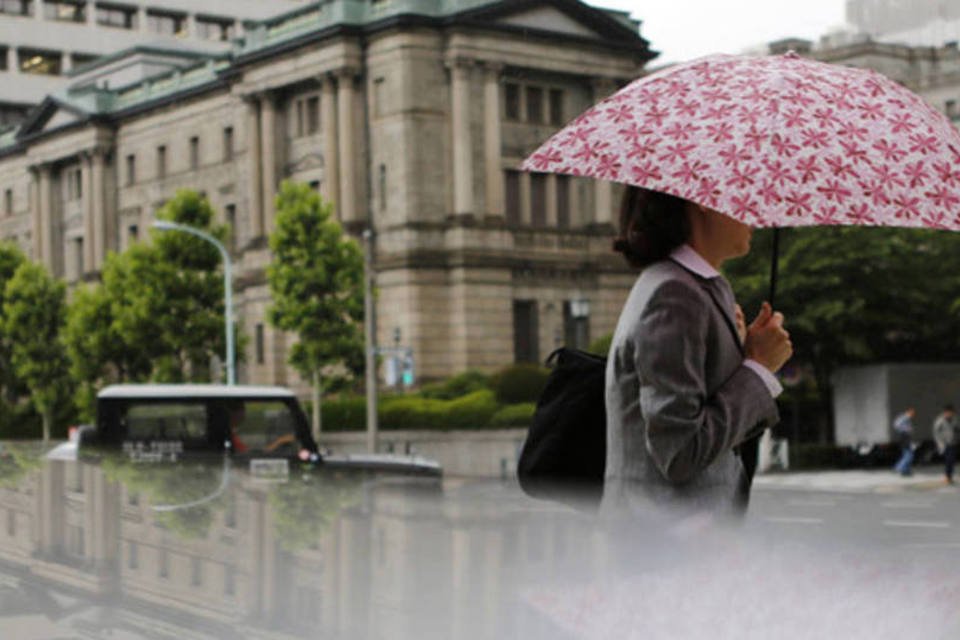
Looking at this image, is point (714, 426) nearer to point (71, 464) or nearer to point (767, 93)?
point (767, 93)

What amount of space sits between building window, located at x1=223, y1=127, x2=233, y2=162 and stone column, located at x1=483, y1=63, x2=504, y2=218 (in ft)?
45.0

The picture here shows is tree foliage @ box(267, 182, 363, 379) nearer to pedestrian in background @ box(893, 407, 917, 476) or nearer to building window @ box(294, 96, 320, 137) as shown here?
building window @ box(294, 96, 320, 137)

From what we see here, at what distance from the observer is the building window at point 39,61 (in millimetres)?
101875

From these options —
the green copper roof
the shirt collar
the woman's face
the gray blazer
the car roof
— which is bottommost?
the car roof

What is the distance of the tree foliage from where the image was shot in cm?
5403

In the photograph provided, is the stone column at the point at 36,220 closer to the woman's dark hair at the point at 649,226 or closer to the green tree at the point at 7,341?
the green tree at the point at 7,341

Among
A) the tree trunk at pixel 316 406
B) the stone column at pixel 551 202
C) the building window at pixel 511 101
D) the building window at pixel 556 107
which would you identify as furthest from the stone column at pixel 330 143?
the tree trunk at pixel 316 406

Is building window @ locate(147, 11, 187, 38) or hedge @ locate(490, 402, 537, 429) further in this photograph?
building window @ locate(147, 11, 187, 38)

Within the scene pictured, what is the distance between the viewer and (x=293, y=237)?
5494cm

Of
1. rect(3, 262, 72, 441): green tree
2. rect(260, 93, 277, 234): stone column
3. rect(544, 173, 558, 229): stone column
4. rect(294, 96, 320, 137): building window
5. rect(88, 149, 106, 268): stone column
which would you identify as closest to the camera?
rect(3, 262, 72, 441): green tree

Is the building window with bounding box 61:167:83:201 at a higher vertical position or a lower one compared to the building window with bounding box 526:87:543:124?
lower

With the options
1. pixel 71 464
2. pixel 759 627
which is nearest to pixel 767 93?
pixel 71 464

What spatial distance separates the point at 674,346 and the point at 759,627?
1536 millimetres

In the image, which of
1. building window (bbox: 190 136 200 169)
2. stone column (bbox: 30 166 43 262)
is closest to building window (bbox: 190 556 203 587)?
building window (bbox: 190 136 200 169)
